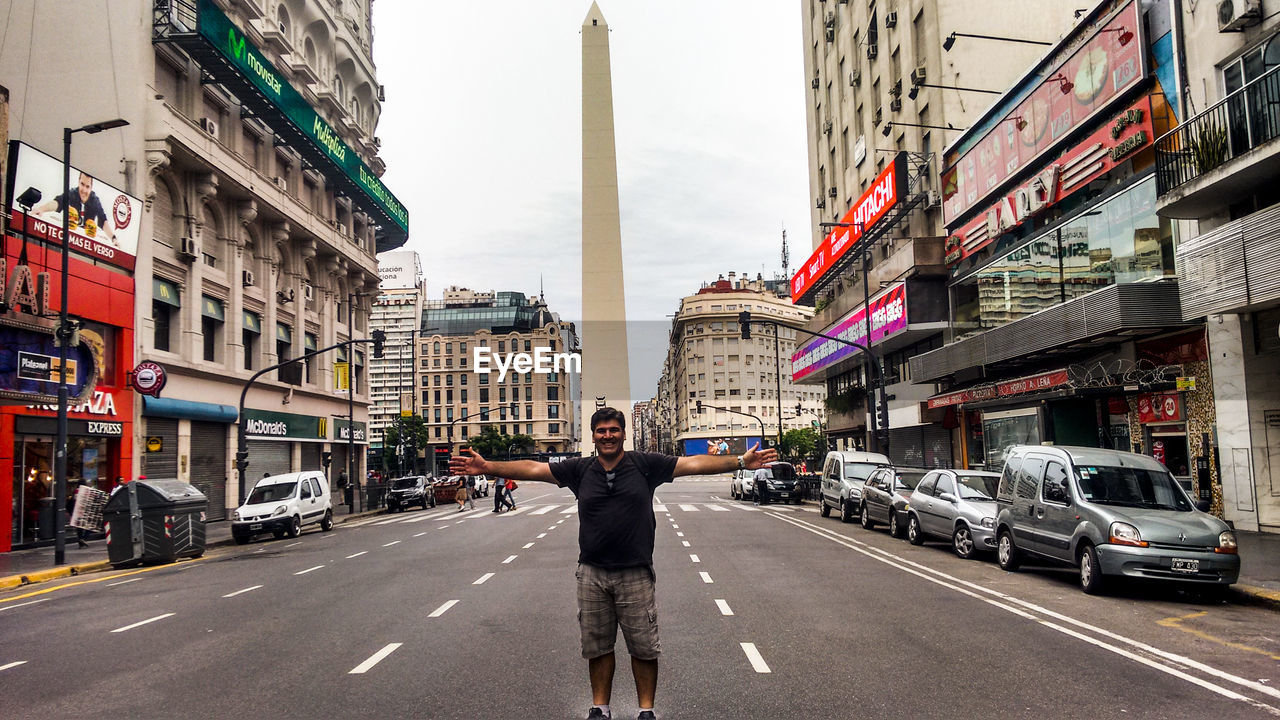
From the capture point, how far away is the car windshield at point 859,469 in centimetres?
2675

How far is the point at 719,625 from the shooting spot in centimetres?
930

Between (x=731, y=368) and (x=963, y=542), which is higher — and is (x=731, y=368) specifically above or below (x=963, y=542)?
above

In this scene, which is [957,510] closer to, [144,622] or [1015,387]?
[1015,387]

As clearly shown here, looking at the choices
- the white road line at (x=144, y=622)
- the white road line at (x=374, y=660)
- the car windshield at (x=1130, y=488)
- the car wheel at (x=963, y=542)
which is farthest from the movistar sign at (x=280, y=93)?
the car windshield at (x=1130, y=488)

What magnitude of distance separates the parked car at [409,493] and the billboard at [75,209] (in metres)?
15.9

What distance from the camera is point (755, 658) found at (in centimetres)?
765

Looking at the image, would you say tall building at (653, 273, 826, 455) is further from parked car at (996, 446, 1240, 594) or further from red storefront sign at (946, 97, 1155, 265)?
parked car at (996, 446, 1240, 594)

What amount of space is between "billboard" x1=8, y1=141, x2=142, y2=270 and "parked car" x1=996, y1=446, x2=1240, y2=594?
19.0m

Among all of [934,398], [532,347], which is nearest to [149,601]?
[934,398]

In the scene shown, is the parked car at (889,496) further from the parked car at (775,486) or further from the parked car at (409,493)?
the parked car at (409,493)

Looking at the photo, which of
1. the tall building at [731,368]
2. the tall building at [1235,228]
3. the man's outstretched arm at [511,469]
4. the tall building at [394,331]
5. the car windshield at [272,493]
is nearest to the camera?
the man's outstretched arm at [511,469]

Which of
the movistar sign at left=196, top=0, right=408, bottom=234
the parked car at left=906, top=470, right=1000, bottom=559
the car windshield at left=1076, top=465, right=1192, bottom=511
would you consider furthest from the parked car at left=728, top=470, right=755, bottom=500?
the car windshield at left=1076, top=465, right=1192, bottom=511

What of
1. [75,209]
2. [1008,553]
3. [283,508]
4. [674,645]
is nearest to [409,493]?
[283,508]

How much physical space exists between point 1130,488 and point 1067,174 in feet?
45.2
